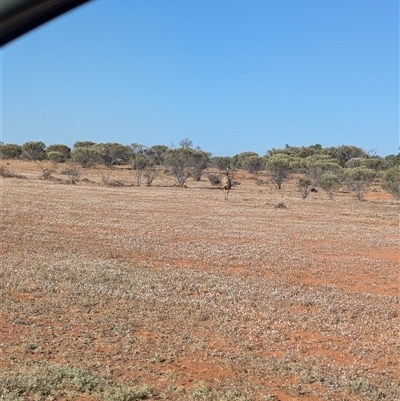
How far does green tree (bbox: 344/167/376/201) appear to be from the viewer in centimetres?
3563

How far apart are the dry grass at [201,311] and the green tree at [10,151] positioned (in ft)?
182

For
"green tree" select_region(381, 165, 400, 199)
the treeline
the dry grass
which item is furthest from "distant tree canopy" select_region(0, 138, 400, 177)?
the dry grass

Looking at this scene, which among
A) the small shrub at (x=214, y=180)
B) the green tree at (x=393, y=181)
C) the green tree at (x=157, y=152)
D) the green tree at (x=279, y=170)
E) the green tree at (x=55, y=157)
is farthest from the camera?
the green tree at (x=157, y=152)

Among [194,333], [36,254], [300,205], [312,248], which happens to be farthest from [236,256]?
[300,205]

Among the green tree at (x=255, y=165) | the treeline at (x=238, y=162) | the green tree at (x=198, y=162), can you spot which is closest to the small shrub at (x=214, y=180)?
the treeline at (x=238, y=162)

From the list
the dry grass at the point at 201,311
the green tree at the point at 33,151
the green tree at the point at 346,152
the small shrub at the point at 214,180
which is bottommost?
the dry grass at the point at 201,311

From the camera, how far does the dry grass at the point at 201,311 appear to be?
202 inches

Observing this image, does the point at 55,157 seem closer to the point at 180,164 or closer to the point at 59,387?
the point at 180,164

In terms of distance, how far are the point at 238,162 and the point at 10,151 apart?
3038 centimetres

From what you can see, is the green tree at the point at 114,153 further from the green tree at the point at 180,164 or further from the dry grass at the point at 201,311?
the dry grass at the point at 201,311

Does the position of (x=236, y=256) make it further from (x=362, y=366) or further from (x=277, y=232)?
(x=362, y=366)

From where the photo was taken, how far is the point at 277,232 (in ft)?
56.1

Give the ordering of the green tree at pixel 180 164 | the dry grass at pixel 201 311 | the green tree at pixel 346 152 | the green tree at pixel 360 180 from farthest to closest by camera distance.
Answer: the green tree at pixel 346 152
the green tree at pixel 180 164
the green tree at pixel 360 180
the dry grass at pixel 201 311

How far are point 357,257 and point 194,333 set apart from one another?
26.2 feet
